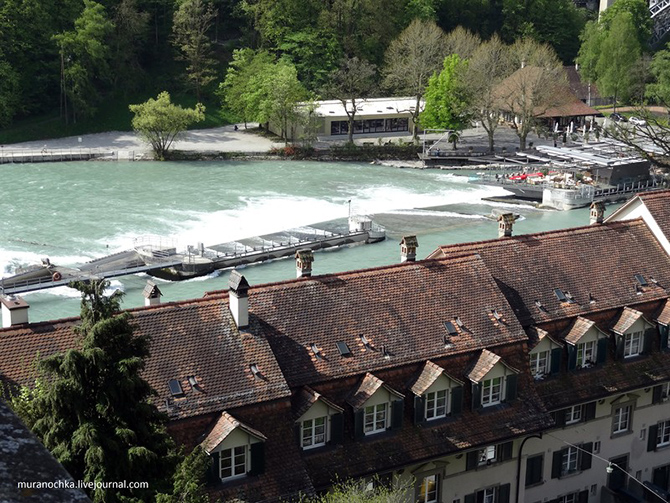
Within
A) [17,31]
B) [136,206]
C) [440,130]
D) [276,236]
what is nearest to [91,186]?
[136,206]

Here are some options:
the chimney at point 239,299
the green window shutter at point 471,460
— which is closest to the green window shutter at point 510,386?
the green window shutter at point 471,460

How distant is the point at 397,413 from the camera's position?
24.7 m

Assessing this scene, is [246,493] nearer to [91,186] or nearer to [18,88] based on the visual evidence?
[91,186]

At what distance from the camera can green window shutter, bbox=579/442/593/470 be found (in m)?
29.1

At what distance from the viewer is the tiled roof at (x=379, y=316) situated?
973 inches

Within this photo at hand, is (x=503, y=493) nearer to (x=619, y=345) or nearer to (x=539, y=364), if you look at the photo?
(x=539, y=364)

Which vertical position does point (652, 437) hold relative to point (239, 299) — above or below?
below

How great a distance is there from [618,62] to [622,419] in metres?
90.5

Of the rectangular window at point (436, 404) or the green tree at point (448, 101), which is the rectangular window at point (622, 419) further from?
the green tree at point (448, 101)

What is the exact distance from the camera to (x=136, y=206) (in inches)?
2911

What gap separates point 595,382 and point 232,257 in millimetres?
34606

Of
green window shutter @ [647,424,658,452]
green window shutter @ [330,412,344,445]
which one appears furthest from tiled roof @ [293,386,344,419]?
green window shutter @ [647,424,658,452]

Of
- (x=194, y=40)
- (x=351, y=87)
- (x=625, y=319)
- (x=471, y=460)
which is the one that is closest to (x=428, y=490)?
(x=471, y=460)

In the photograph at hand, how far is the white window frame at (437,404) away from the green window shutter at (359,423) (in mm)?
1984
